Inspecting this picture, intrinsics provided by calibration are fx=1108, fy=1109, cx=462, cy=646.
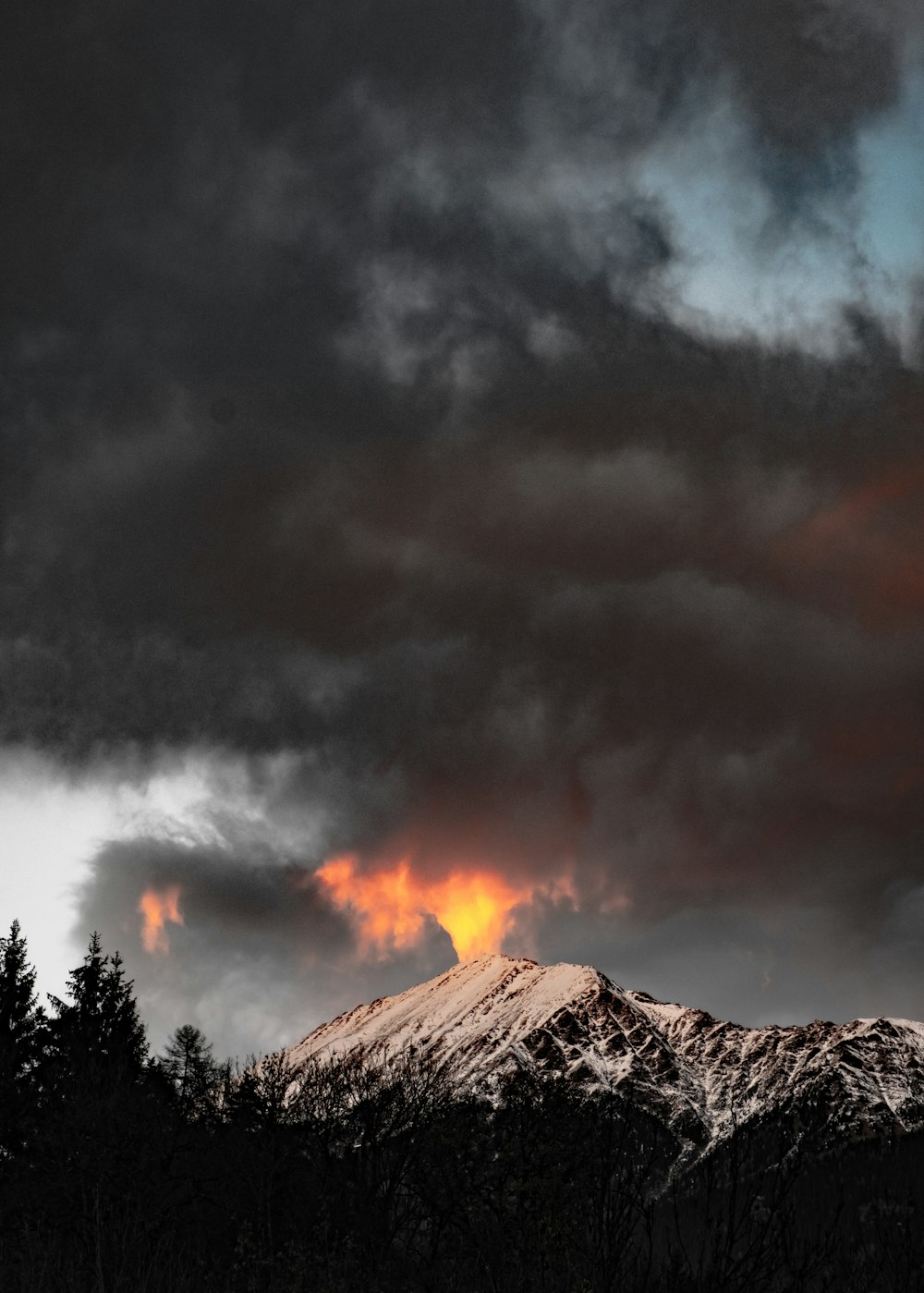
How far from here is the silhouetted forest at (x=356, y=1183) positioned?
1504 centimetres

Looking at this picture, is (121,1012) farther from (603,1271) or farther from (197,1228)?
(603,1271)

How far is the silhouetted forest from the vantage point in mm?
15039

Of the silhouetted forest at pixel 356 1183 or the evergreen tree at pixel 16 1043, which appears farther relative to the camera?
the evergreen tree at pixel 16 1043

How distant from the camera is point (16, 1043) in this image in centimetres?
5294

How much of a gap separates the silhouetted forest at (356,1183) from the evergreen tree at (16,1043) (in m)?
0.09

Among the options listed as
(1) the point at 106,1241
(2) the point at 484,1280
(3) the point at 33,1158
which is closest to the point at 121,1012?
(3) the point at 33,1158

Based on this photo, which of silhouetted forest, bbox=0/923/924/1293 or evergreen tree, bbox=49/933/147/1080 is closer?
silhouetted forest, bbox=0/923/924/1293

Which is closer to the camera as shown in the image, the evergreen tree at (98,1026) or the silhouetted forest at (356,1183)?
the silhouetted forest at (356,1183)

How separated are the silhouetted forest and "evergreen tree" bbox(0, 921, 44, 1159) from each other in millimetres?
93

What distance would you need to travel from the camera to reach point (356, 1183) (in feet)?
178

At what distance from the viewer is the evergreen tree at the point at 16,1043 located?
4856cm

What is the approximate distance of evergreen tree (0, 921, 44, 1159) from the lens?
1912 inches

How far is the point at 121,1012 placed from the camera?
203ft

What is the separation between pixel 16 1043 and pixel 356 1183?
1775cm
